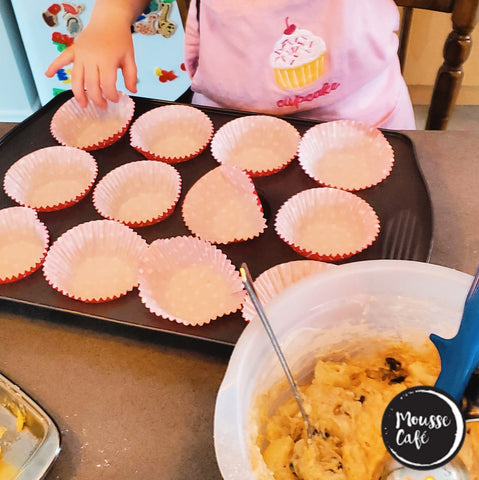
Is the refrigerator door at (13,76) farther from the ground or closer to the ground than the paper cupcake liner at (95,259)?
closer to the ground

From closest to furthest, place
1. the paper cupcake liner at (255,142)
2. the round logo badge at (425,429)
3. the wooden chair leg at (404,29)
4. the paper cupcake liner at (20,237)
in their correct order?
the round logo badge at (425,429) < the paper cupcake liner at (20,237) < the paper cupcake liner at (255,142) < the wooden chair leg at (404,29)

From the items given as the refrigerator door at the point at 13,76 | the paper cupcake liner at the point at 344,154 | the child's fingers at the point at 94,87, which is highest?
the child's fingers at the point at 94,87

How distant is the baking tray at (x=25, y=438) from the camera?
58cm

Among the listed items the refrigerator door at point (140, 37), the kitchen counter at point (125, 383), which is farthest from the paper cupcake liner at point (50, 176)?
the refrigerator door at point (140, 37)

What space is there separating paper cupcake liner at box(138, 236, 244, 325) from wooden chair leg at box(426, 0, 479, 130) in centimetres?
65

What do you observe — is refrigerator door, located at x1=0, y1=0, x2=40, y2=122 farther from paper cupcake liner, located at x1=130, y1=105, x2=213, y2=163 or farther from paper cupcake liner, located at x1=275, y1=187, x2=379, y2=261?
paper cupcake liner, located at x1=275, y1=187, x2=379, y2=261

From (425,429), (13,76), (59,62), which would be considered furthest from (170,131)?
(13,76)

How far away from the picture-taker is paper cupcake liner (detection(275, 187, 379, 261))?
0.84m

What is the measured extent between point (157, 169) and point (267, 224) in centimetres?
24

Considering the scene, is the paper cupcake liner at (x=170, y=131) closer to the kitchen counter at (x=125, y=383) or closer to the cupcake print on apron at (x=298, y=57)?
the cupcake print on apron at (x=298, y=57)

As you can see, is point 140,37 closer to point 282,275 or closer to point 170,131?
point 170,131

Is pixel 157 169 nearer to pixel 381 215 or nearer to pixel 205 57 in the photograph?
pixel 205 57

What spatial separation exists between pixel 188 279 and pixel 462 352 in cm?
46

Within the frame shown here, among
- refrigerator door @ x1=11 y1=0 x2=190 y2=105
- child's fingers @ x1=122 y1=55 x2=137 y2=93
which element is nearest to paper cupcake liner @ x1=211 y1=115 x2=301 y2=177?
child's fingers @ x1=122 y1=55 x2=137 y2=93
